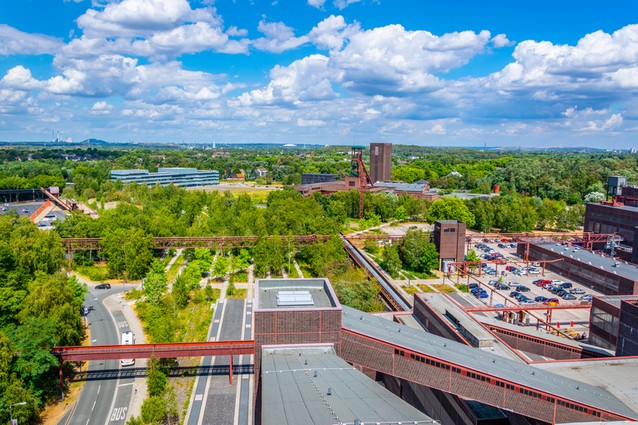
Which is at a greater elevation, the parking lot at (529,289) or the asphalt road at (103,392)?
the parking lot at (529,289)

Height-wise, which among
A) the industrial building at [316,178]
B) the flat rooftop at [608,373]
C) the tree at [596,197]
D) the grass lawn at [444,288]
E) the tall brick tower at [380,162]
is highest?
the tall brick tower at [380,162]

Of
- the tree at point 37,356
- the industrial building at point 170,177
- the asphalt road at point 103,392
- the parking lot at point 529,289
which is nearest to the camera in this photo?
the tree at point 37,356

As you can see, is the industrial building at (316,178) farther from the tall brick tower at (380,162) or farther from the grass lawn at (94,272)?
the grass lawn at (94,272)

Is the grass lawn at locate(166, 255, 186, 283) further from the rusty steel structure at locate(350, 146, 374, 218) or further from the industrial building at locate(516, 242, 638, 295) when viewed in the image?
the industrial building at locate(516, 242, 638, 295)

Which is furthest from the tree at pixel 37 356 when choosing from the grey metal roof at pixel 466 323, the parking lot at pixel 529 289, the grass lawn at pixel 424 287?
the parking lot at pixel 529 289

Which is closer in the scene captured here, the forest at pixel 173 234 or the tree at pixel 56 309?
the forest at pixel 173 234

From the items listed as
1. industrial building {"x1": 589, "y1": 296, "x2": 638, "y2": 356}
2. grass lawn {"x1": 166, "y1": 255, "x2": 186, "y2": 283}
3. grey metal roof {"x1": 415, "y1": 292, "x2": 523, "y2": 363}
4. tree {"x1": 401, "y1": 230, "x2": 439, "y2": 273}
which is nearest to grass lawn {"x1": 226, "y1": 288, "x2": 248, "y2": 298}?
grass lawn {"x1": 166, "y1": 255, "x2": 186, "y2": 283}

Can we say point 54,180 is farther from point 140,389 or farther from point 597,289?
point 597,289
